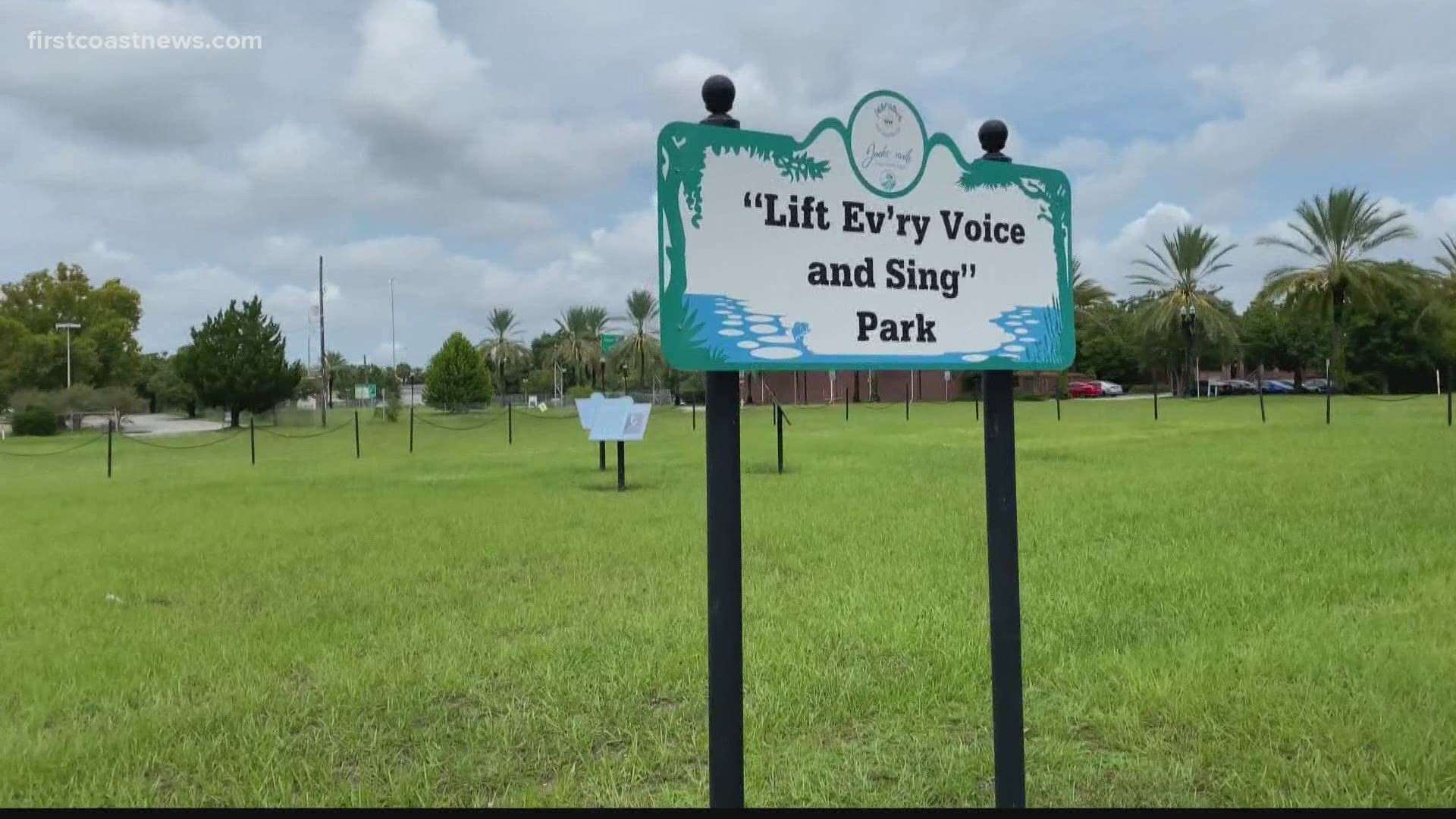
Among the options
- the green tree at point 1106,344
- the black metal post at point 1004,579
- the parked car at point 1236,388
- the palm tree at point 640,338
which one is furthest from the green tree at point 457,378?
the black metal post at point 1004,579

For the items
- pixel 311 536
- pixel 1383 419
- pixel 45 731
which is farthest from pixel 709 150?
pixel 1383 419

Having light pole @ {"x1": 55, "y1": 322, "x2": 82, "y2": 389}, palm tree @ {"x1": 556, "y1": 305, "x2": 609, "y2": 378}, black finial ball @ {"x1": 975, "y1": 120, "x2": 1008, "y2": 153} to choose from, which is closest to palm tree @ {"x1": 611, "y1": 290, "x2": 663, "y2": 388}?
palm tree @ {"x1": 556, "y1": 305, "x2": 609, "y2": 378}

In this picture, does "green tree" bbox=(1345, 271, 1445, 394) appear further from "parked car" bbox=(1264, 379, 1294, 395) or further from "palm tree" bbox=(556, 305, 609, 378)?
"palm tree" bbox=(556, 305, 609, 378)

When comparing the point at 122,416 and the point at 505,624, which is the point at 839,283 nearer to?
the point at 505,624

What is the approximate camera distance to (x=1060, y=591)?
581 centimetres

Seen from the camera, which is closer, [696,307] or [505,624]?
[696,307]

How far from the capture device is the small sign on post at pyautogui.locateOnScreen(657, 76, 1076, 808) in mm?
2297

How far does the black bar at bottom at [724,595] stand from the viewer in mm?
2352

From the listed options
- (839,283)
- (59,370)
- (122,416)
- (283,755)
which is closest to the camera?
(839,283)

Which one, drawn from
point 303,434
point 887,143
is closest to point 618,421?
point 887,143

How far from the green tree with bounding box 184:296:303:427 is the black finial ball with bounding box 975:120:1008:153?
44134 millimetres

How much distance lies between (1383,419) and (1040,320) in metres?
23.6

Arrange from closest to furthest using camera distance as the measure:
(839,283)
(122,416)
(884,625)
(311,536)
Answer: (839,283), (884,625), (311,536), (122,416)

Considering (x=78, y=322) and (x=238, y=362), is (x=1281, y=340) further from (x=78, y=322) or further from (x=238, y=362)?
(x=78, y=322)
